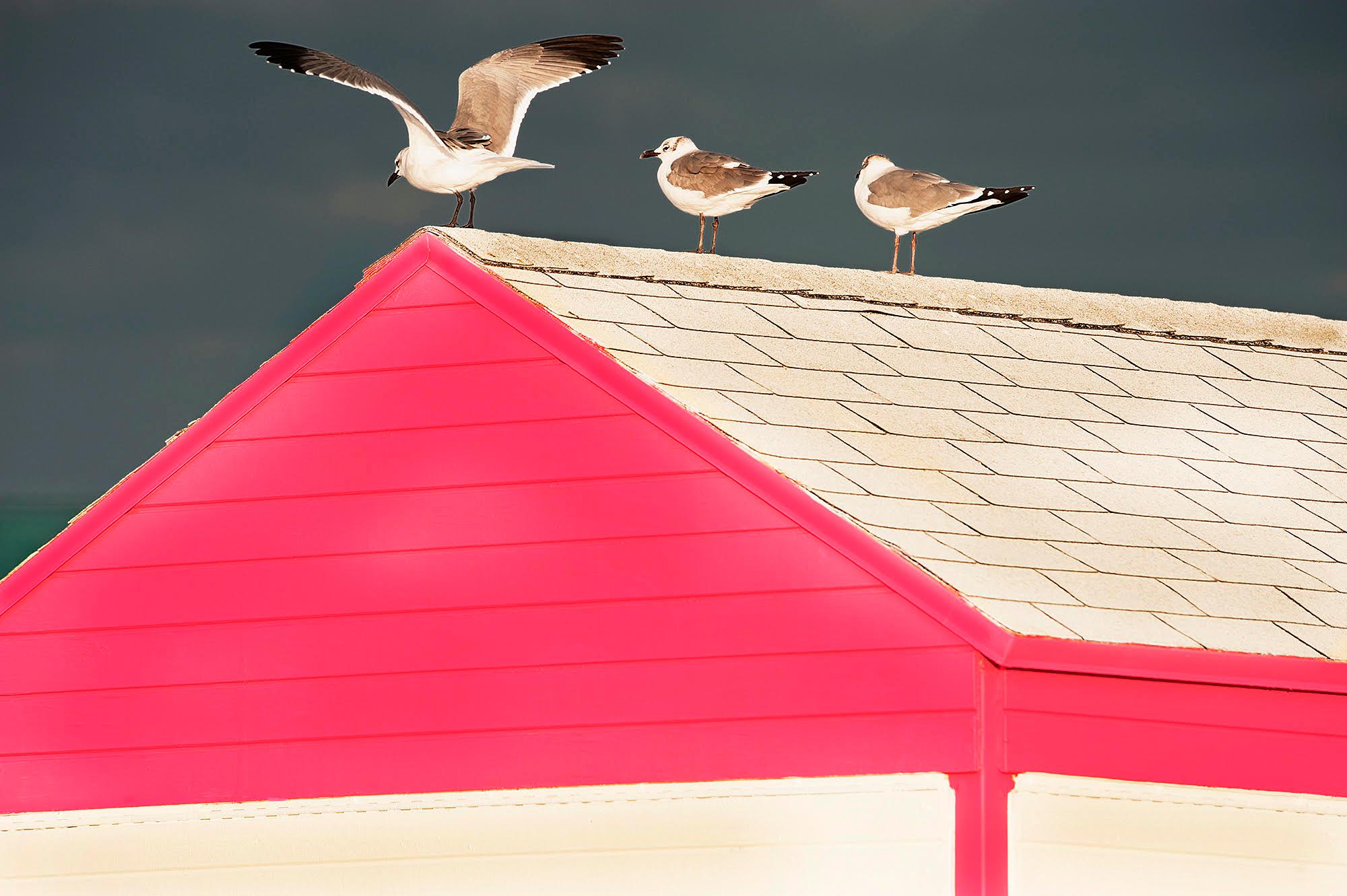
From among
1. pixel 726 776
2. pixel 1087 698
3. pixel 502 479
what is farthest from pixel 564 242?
pixel 1087 698

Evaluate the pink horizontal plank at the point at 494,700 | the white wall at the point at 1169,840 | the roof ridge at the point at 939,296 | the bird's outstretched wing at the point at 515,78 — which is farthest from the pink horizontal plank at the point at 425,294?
the bird's outstretched wing at the point at 515,78

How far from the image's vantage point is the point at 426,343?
5.66 metres

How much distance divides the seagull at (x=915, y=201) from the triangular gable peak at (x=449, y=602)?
4446mm

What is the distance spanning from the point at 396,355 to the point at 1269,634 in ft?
10.8

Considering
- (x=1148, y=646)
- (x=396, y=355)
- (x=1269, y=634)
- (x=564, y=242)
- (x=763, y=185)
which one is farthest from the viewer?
(x=763, y=185)

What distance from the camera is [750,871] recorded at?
201 inches

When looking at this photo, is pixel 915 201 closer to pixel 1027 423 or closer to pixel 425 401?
pixel 1027 423

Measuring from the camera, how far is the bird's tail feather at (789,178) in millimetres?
9133

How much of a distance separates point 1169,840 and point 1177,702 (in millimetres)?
507

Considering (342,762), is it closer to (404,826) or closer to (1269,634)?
(404,826)

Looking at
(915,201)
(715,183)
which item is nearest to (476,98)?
(715,183)

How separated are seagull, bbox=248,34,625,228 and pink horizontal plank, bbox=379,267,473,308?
0.95m

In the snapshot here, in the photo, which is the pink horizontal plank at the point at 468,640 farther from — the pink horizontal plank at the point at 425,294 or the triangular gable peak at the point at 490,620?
the pink horizontal plank at the point at 425,294

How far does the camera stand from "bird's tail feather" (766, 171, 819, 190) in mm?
9133
